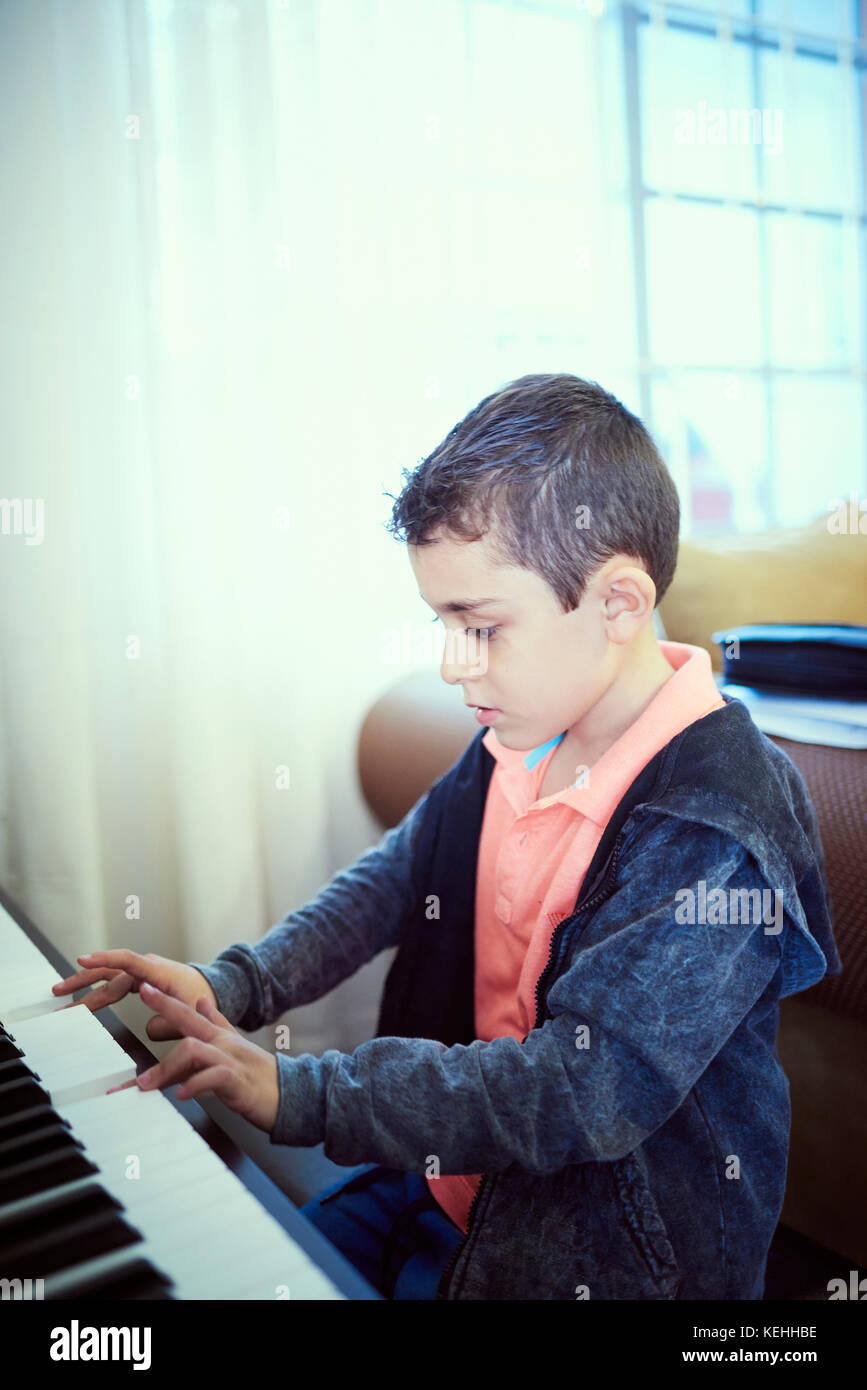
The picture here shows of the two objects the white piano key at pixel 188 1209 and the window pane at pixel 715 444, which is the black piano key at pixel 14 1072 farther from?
the window pane at pixel 715 444

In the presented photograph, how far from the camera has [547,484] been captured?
2.37 ft

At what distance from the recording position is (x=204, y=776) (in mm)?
1415

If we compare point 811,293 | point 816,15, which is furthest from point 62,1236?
point 816,15

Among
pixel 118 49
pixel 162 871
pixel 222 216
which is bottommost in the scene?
pixel 162 871

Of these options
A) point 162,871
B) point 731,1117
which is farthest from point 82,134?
point 731,1117

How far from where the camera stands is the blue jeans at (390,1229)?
73cm

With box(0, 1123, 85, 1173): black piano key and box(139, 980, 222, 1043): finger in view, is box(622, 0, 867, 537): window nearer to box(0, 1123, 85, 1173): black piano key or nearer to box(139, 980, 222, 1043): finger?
box(139, 980, 222, 1043): finger

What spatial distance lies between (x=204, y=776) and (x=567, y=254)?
1.25 metres

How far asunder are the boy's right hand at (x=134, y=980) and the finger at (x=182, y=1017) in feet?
0.04

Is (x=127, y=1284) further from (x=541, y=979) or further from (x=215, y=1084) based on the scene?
(x=541, y=979)

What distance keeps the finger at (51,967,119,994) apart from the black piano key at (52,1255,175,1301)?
29cm

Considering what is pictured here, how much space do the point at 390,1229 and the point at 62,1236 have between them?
45cm

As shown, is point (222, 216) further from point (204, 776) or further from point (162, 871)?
point (162, 871)

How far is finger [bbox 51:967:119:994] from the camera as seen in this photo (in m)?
0.64
